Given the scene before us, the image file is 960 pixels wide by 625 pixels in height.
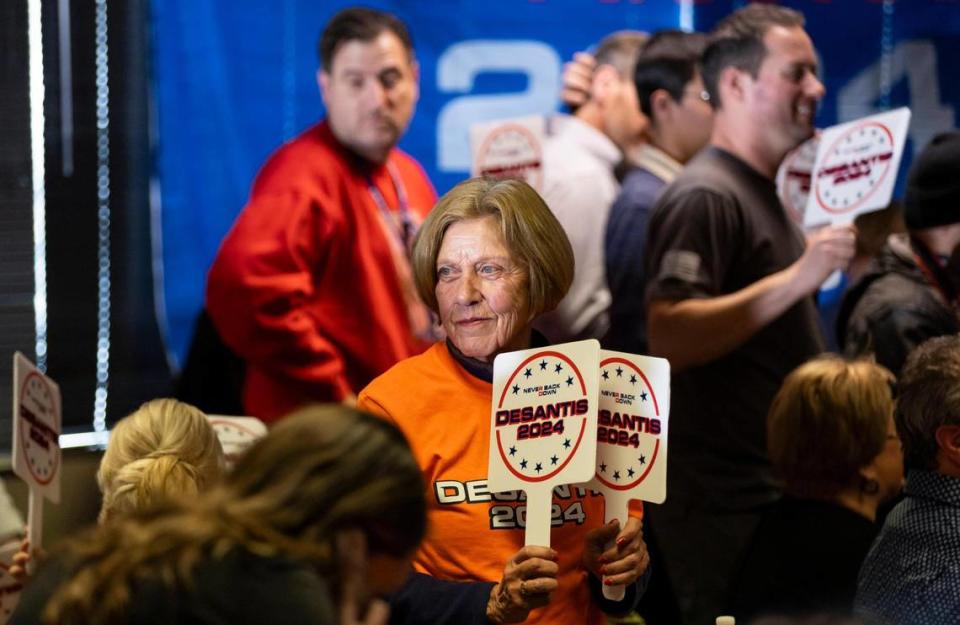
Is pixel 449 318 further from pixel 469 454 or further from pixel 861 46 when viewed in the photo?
pixel 861 46

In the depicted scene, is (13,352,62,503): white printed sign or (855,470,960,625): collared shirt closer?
(855,470,960,625): collared shirt

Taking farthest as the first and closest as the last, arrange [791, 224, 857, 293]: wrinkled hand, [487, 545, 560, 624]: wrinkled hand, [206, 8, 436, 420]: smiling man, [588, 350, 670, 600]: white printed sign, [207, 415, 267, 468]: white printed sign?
[206, 8, 436, 420]: smiling man
[791, 224, 857, 293]: wrinkled hand
[207, 415, 267, 468]: white printed sign
[588, 350, 670, 600]: white printed sign
[487, 545, 560, 624]: wrinkled hand

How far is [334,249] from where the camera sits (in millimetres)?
5203

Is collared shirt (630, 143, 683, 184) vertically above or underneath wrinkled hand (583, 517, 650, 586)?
→ above

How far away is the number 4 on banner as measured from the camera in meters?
3.48

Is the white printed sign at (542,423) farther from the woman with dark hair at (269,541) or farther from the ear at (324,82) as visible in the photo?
the ear at (324,82)

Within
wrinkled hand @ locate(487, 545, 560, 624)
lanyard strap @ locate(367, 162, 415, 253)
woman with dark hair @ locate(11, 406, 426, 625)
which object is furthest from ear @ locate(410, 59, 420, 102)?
woman with dark hair @ locate(11, 406, 426, 625)

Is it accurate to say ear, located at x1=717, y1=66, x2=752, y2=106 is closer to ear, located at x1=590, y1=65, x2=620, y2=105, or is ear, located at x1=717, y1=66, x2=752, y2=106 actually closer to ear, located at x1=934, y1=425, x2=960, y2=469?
ear, located at x1=590, y1=65, x2=620, y2=105

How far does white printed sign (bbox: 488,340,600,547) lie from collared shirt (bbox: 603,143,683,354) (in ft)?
8.33

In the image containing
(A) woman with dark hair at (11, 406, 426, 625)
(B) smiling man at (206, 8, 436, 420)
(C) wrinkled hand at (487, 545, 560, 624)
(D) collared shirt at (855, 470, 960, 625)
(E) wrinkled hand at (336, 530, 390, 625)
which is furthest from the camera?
(B) smiling man at (206, 8, 436, 420)

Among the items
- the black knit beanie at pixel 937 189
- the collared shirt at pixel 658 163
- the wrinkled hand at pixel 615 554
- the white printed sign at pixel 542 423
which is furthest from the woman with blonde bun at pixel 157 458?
the collared shirt at pixel 658 163

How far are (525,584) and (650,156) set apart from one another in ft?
9.97

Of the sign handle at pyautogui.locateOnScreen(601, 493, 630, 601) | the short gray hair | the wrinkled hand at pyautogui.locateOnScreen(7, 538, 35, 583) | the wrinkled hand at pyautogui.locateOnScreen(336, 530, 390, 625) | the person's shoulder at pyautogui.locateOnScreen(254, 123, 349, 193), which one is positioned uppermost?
the person's shoulder at pyautogui.locateOnScreen(254, 123, 349, 193)

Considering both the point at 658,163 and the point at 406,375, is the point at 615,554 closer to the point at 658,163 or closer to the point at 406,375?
the point at 406,375
